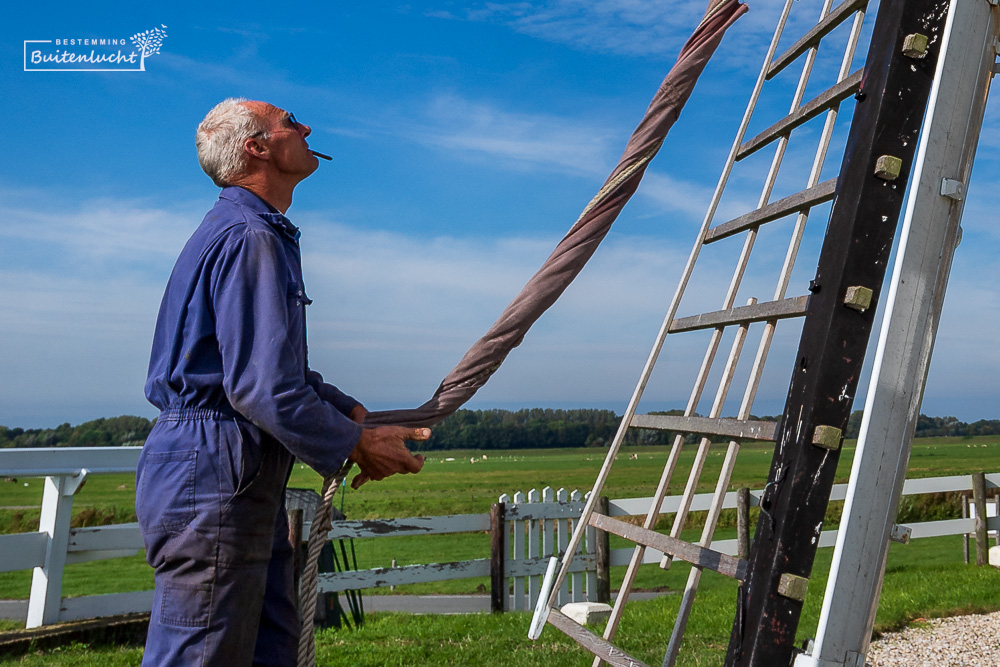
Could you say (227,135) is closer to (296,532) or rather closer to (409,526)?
(296,532)

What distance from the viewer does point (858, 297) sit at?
193 centimetres

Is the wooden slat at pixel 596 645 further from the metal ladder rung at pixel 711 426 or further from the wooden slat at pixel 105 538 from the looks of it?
the wooden slat at pixel 105 538

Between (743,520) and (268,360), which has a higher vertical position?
(268,360)

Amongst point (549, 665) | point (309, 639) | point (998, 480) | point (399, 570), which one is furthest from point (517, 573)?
point (998, 480)

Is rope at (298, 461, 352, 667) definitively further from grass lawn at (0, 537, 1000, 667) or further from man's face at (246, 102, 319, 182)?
grass lawn at (0, 537, 1000, 667)

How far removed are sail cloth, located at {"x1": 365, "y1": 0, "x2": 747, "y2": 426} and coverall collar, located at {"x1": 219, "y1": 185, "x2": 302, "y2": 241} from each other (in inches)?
21.8

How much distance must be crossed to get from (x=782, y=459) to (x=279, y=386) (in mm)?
1256

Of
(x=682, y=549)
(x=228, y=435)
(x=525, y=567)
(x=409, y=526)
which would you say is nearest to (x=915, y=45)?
(x=682, y=549)

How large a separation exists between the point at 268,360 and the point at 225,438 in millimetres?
233

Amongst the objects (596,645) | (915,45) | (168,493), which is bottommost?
(596,645)

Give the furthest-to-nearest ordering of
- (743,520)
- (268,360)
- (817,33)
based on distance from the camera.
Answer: (743,520) → (817,33) → (268,360)

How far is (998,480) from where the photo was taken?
34.5ft

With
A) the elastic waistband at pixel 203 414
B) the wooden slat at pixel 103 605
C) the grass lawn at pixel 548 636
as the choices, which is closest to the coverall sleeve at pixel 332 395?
the elastic waistband at pixel 203 414

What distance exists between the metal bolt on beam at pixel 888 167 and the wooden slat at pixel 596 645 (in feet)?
5.17
